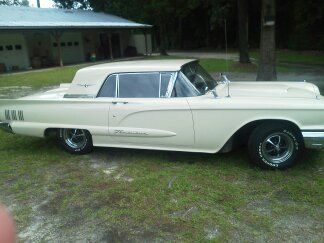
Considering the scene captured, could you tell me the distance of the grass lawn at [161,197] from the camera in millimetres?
3344

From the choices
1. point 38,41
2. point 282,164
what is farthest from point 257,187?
point 38,41

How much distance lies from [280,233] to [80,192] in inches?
93.2

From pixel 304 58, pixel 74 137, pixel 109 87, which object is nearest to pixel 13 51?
pixel 304 58

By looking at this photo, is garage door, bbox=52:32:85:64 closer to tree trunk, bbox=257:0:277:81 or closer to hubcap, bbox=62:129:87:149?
tree trunk, bbox=257:0:277:81

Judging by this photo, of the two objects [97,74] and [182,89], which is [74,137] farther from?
[182,89]

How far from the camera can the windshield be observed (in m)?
4.95

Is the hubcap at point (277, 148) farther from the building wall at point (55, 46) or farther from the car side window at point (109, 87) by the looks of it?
the building wall at point (55, 46)

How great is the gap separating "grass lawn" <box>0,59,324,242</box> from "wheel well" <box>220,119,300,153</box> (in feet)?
0.90

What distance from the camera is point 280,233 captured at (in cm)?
320

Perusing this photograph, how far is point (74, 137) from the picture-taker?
5.61m

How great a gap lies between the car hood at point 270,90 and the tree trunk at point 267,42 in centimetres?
416

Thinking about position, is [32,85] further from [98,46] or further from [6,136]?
[98,46]

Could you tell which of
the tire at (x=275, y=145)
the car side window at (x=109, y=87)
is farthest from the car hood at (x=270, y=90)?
the car side window at (x=109, y=87)

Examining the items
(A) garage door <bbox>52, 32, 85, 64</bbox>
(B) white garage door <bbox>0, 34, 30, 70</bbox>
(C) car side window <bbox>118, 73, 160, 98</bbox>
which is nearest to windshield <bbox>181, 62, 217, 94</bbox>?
(C) car side window <bbox>118, 73, 160, 98</bbox>
